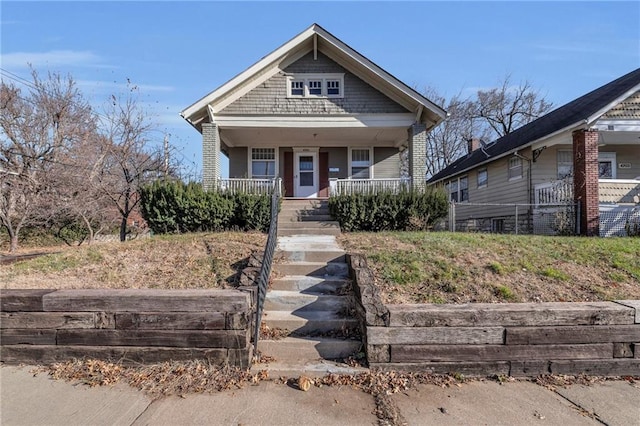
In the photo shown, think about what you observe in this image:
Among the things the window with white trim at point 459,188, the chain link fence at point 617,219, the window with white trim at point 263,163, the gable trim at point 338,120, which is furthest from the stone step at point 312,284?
the window with white trim at point 459,188

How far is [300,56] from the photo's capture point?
1370 cm

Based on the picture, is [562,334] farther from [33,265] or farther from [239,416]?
[33,265]

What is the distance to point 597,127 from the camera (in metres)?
11.5

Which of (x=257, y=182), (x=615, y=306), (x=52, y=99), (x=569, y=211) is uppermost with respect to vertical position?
(x=52, y=99)

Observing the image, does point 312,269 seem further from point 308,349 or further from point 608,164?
point 608,164

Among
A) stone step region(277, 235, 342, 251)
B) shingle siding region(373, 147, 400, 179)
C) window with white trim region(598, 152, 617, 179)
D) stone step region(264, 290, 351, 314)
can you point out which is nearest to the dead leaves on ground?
stone step region(264, 290, 351, 314)

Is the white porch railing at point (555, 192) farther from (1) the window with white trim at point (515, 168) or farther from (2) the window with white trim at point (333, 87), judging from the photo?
(2) the window with white trim at point (333, 87)

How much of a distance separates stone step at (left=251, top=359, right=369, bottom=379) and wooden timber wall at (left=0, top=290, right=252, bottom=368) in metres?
0.23

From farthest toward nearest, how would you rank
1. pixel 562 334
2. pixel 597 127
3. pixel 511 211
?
pixel 511 211, pixel 597 127, pixel 562 334

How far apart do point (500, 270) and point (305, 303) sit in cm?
290

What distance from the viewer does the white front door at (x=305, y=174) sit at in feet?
52.5

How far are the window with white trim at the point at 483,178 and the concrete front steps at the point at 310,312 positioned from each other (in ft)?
45.2

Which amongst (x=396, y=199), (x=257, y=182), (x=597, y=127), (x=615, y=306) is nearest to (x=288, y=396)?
(x=615, y=306)

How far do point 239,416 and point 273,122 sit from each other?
11.5 meters
